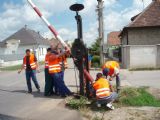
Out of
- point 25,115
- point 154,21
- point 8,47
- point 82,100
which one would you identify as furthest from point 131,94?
point 8,47

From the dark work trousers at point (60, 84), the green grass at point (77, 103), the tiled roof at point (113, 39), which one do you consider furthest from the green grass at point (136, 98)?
the tiled roof at point (113, 39)

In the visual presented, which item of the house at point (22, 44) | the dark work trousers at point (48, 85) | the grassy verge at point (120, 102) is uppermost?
the house at point (22, 44)

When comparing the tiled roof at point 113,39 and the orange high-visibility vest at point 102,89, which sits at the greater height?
the tiled roof at point 113,39

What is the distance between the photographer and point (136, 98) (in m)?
11.1

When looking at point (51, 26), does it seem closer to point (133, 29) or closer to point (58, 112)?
point (58, 112)

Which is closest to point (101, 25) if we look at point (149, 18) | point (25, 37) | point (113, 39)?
point (149, 18)

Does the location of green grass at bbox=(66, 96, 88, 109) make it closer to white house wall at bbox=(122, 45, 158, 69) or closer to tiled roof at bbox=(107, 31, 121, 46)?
white house wall at bbox=(122, 45, 158, 69)

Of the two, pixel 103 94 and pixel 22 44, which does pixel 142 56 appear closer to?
pixel 103 94

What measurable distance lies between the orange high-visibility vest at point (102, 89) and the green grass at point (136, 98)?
1180 millimetres

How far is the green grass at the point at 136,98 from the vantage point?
10.5 m

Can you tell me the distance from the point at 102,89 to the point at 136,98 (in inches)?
79.8

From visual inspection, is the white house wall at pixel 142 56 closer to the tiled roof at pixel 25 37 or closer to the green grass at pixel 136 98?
the green grass at pixel 136 98

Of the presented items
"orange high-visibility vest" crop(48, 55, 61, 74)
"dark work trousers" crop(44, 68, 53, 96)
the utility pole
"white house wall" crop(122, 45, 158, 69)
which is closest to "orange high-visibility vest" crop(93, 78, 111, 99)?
"orange high-visibility vest" crop(48, 55, 61, 74)

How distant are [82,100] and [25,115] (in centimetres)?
169
